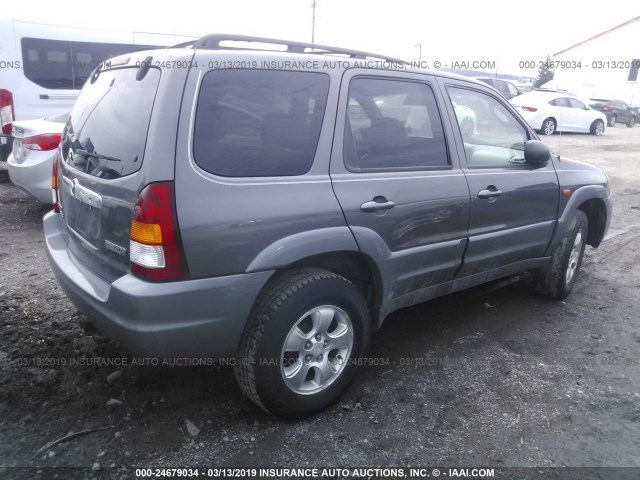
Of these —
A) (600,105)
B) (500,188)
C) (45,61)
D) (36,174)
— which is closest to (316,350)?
(500,188)

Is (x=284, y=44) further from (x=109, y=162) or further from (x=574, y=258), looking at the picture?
(x=574, y=258)

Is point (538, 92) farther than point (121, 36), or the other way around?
point (538, 92)

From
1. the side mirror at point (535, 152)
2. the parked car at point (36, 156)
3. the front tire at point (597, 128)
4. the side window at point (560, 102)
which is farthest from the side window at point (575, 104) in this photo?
the parked car at point (36, 156)

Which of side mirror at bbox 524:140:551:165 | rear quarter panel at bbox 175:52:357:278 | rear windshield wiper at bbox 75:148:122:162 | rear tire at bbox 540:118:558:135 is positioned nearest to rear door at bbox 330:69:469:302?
rear quarter panel at bbox 175:52:357:278

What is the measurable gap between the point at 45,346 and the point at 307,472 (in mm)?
1933

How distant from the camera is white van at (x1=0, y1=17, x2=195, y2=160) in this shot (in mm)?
8133

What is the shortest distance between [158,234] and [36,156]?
13.8 ft

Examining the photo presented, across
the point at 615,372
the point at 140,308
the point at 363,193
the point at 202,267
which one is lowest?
the point at 615,372

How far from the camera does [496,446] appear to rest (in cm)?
261

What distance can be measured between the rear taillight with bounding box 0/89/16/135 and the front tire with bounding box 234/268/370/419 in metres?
6.88

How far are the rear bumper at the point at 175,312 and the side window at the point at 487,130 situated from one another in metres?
1.81

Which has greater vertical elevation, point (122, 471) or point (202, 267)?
point (202, 267)

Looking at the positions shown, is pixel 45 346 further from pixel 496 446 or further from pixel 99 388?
pixel 496 446

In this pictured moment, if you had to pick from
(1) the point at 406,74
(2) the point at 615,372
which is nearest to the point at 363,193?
(1) the point at 406,74
